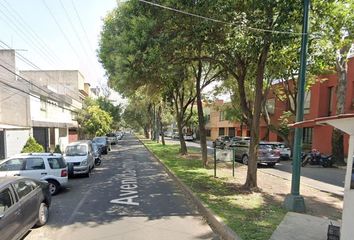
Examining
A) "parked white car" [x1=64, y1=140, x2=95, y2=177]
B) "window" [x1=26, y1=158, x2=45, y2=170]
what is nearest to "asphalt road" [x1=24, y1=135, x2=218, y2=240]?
"window" [x1=26, y1=158, x2=45, y2=170]

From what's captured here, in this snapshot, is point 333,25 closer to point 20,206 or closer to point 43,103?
point 20,206

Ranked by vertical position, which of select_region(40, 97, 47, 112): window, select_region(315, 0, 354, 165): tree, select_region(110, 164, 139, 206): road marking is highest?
select_region(315, 0, 354, 165): tree

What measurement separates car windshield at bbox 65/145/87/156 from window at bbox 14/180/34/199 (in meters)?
9.40

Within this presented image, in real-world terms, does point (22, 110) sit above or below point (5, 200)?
above

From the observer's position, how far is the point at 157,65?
11.1 m

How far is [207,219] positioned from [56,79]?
4758 centimetres

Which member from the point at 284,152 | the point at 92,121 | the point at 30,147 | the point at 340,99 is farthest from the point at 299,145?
the point at 92,121

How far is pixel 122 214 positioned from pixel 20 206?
2902 mm

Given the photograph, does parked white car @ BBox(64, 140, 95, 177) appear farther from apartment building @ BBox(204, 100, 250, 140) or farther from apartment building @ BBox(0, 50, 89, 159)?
apartment building @ BBox(204, 100, 250, 140)

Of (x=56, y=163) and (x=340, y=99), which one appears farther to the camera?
(x=340, y=99)

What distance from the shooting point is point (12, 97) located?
24469mm

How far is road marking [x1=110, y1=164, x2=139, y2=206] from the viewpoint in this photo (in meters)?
10.6

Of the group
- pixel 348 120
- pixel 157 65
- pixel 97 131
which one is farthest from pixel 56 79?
pixel 348 120

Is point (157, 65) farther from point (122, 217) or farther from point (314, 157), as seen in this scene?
point (314, 157)
